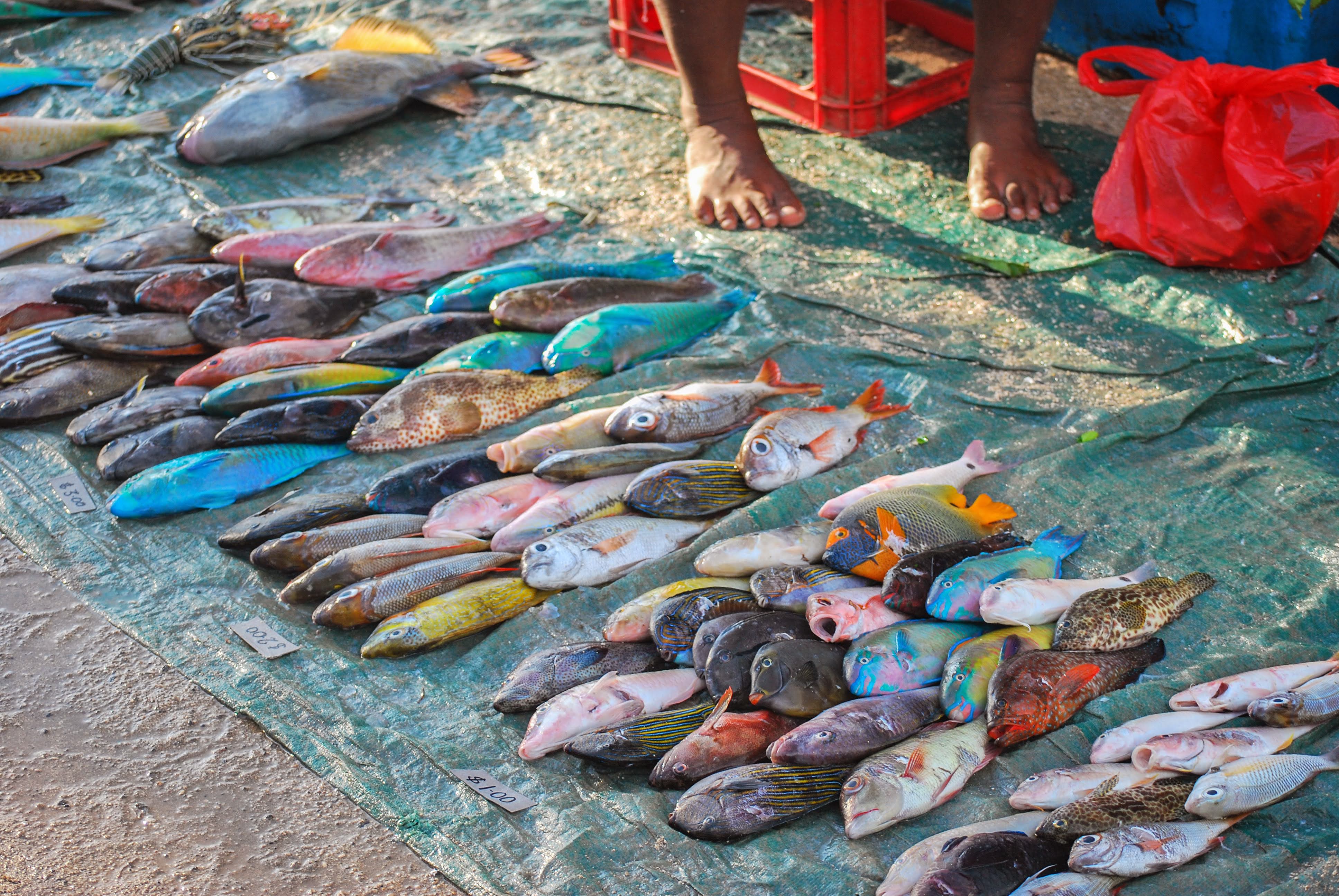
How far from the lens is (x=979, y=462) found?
2971 millimetres

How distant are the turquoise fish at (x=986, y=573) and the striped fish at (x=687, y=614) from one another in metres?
0.41

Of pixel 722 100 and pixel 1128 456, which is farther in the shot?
pixel 722 100

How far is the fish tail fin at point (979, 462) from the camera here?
2.97 metres

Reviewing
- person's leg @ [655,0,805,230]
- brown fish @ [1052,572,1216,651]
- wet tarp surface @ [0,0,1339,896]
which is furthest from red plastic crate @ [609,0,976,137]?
brown fish @ [1052,572,1216,651]

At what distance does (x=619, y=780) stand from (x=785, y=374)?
1575mm

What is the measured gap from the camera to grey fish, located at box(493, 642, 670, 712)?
8.05 ft

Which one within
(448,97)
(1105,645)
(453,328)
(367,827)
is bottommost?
(367,827)

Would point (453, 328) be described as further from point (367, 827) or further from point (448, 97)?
point (448, 97)

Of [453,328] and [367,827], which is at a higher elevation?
[453,328]

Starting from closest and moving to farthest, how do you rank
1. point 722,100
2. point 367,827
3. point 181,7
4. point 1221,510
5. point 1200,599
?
point 367,827
point 1200,599
point 1221,510
point 722,100
point 181,7

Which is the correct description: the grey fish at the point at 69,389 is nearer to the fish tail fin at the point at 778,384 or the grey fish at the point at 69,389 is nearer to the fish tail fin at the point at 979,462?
the fish tail fin at the point at 778,384

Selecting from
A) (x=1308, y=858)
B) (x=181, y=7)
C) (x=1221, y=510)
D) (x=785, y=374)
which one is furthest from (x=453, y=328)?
(x=181, y=7)

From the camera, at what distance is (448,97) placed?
5.42m

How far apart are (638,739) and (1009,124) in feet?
10.0
